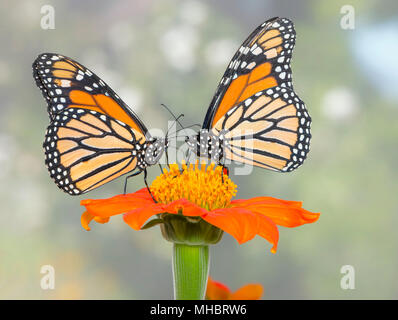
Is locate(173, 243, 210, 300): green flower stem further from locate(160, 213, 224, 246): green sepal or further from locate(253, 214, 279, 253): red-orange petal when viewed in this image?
locate(253, 214, 279, 253): red-orange petal

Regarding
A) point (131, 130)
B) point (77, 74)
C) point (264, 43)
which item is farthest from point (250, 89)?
point (77, 74)

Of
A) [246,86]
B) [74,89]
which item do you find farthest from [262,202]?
[74,89]

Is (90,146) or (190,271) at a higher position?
(90,146)

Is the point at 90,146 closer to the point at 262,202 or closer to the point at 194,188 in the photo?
the point at 194,188

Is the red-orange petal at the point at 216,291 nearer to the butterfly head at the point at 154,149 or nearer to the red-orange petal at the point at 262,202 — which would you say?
the red-orange petal at the point at 262,202

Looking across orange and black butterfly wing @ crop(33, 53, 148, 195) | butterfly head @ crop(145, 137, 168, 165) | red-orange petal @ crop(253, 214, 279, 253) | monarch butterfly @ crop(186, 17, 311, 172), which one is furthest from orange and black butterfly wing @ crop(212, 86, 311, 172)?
red-orange petal @ crop(253, 214, 279, 253)

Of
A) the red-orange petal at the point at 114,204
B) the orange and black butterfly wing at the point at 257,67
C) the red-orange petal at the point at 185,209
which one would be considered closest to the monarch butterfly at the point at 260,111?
the orange and black butterfly wing at the point at 257,67
